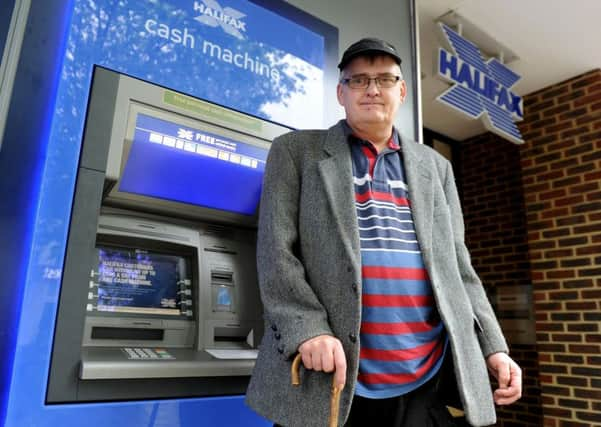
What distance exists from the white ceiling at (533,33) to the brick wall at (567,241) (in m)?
0.25

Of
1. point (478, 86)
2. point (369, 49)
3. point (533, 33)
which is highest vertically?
point (533, 33)

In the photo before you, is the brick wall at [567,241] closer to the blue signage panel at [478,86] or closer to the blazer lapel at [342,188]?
the blue signage panel at [478,86]

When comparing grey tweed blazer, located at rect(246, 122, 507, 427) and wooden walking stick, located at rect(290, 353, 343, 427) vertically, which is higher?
grey tweed blazer, located at rect(246, 122, 507, 427)

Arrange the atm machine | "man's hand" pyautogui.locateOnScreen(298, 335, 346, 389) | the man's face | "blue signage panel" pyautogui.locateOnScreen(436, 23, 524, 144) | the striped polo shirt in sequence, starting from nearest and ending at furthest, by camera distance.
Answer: "man's hand" pyautogui.locateOnScreen(298, 335, 346, 389)
the striped polo shirt
the atm machine
the man's face
"blue signage panel" pyautogui.locateOnScreen(436, 23, 524, 144)

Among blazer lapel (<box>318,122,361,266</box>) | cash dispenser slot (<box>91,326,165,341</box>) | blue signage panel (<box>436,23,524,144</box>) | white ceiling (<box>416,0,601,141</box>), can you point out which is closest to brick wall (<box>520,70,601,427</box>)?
white ceiling (<box>416,0,601,141</box>)

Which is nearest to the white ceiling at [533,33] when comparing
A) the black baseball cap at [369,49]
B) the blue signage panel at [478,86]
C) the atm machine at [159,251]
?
the blue signage panel at [478,86]

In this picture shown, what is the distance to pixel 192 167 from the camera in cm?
157

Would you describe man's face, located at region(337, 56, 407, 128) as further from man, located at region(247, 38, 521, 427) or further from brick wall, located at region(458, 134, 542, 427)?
brick wall, located at region(458, 134, 542, 427)

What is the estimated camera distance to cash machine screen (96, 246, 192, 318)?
1.43 m

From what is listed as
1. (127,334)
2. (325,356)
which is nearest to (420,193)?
(325,356)

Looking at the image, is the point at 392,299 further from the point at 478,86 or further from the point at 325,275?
the point at 478,86

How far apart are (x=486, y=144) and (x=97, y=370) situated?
4.52 meters

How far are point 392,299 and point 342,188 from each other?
0.30 meters

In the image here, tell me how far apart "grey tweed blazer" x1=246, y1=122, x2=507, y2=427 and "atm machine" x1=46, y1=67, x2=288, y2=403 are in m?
0.31
